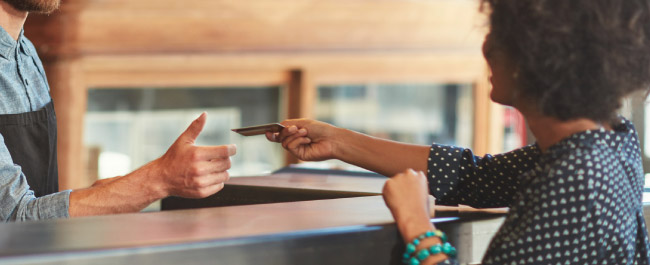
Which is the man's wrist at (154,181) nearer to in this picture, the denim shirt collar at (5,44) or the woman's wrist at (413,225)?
the denim shirt collar at (5,44)

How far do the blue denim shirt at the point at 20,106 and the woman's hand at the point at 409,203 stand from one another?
761mm

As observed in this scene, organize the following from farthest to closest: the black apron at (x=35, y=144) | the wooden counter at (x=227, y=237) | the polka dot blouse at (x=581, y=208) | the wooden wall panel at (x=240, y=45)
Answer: the wooden wall panel at (x=240, y=45) → the black apron at (x=35, y=144) → the polka dot blouse at (x=581, y=208) → the wooden counter at (x=227, y=237)

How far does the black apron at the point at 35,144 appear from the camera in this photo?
5.82 ft

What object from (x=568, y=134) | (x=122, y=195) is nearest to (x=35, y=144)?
(x=122, y=195)

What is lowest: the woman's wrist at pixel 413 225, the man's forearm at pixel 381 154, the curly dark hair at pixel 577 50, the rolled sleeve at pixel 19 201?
the rolled sleeve at pixel 19 201

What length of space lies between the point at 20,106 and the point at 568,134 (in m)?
1.29

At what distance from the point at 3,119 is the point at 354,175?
915 millimetres

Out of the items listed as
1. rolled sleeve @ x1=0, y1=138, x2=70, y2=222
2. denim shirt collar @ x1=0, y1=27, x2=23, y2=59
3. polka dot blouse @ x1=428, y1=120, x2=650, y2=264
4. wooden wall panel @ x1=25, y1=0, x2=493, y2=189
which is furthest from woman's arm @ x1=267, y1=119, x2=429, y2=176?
wooden wall panel @ x1=25, y1=0, x2=493, y2=189

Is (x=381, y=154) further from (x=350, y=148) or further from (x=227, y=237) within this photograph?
(x=227, y=237)

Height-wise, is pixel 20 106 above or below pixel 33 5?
below

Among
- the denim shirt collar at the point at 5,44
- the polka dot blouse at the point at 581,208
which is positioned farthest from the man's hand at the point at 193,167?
the polka dot blouse at the point at 581,208

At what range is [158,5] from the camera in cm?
429

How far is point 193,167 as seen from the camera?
1609mm

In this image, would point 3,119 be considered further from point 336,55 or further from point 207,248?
point 336,55
